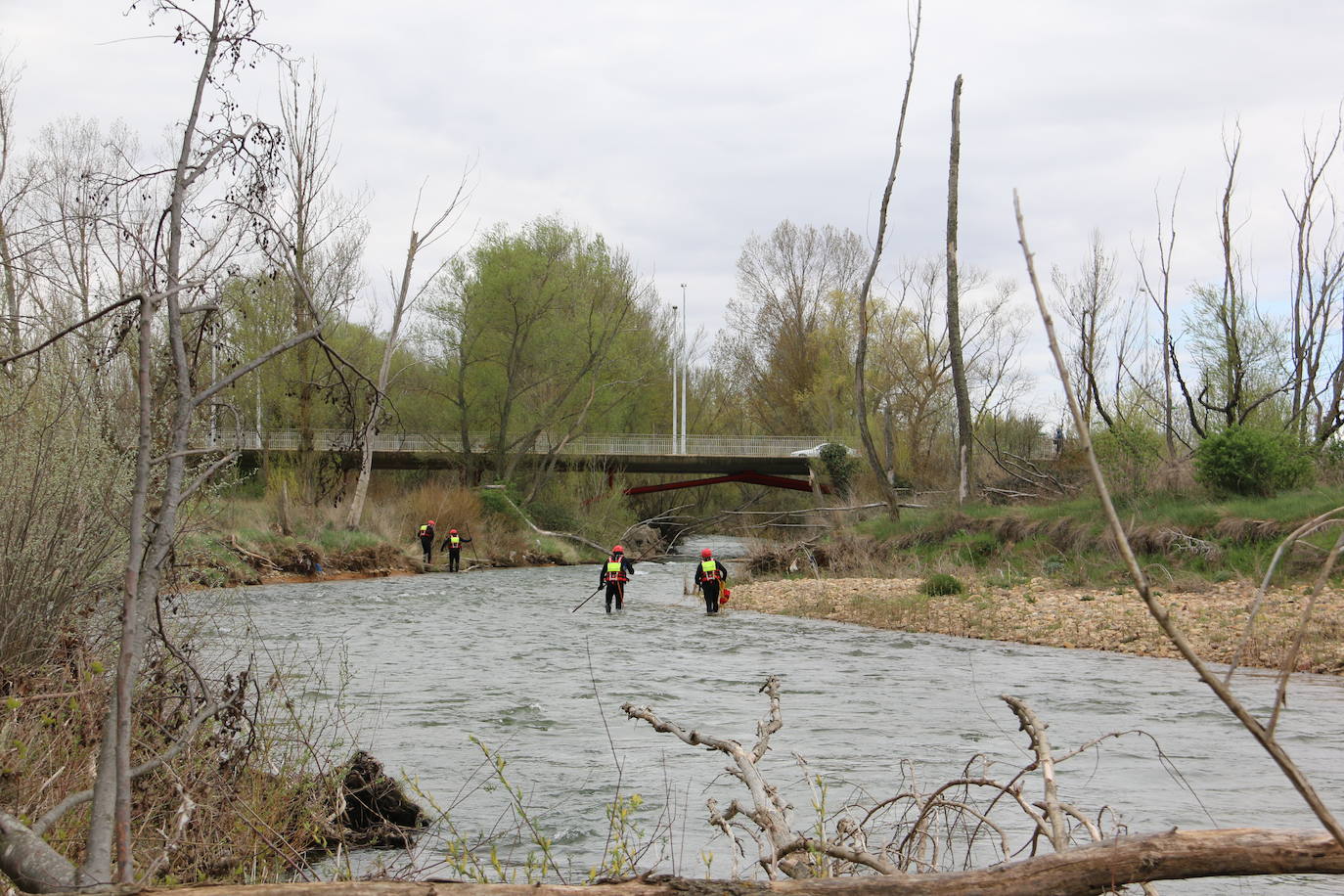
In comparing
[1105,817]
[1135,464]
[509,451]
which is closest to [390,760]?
[1105,817]

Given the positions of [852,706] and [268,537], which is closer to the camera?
[852,706]

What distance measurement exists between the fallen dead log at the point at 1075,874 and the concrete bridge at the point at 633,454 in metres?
44.4

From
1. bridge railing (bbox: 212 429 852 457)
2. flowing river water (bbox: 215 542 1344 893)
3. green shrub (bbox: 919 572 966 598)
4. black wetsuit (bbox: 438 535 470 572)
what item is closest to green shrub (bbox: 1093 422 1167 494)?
green shrub (bbox: 919 572 966 598)

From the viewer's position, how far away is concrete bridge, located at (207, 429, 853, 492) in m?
48.2

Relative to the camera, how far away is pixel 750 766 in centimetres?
489

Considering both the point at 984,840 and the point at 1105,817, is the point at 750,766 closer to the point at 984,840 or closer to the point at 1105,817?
the point at 984,840

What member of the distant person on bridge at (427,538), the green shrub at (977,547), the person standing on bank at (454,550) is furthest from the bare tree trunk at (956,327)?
the distant person on bridge at (427,538)

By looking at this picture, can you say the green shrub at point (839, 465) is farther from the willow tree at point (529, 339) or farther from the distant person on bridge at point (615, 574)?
the distant person on bridge at point (615, 574)

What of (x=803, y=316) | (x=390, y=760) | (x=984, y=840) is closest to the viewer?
(x=984, y=840)

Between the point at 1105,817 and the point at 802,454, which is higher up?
the point at 802,454

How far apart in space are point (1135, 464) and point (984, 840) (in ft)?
70.7

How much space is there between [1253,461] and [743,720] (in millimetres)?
17189

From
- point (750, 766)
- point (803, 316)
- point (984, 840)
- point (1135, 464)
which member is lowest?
point (984, 840)

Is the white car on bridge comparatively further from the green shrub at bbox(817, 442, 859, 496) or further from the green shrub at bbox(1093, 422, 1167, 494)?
the green shrub at bbox(1093, 422, 1167, 494)
